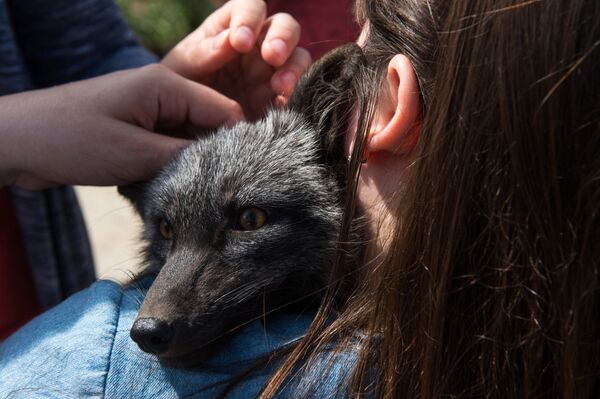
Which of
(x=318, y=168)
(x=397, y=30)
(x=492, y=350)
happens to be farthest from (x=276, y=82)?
(x=492, y=350)

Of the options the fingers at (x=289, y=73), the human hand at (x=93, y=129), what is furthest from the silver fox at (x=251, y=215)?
the fingers at (x=289, y=73)

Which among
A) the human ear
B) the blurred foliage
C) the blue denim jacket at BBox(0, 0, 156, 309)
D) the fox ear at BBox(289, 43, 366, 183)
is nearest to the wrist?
the blue denim jacket at BBox(0, 0, 156, 309)

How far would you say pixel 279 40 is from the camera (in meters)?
2.47

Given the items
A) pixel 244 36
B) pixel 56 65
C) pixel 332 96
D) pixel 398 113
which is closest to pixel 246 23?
pixel 244 36

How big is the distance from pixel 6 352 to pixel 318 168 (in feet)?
3.18

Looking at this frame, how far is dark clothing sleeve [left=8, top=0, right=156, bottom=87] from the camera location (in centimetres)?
258

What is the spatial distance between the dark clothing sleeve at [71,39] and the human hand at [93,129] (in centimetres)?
56

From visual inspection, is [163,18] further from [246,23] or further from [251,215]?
Answer: [251,215]

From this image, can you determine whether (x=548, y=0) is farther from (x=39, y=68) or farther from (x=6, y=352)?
(x=39, y=68)

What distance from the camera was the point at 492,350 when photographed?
1.42m

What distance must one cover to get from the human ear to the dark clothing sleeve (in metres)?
1.42

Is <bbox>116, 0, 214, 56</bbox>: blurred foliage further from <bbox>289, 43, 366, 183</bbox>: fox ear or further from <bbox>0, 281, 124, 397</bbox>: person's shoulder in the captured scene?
<bbox>0, 281, 124, 397</bbox>: person's shoulder

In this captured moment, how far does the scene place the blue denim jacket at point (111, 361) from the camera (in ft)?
5.08

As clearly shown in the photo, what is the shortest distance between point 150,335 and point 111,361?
110 mm
